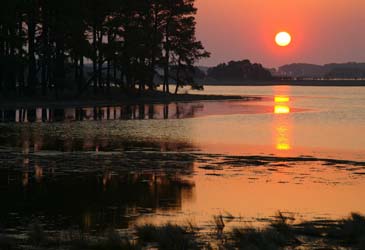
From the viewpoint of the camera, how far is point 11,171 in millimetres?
24516

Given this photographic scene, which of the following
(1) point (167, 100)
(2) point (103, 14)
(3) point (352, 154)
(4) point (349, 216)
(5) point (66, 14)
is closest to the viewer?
(4) point (349, 216)

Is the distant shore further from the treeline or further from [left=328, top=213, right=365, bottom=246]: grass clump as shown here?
[left=328, top=213, right=365, bottom=246]: grass clump

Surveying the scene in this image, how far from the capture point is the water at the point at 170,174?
1756 cm

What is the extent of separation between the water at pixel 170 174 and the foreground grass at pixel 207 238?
52.4 inches

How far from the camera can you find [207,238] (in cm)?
1436

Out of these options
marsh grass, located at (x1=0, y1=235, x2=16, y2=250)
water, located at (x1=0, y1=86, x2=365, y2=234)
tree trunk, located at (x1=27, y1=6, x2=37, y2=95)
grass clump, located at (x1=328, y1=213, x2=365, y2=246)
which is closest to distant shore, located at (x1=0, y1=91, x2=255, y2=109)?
tree trunk, located at (x1=27, y1=6, x2=37, y2=95)

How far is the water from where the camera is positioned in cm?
1756

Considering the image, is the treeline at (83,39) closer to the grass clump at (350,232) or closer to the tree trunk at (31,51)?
the tree trunk at (31,51)

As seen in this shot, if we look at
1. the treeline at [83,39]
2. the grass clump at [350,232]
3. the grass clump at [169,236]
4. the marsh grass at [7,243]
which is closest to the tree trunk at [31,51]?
Answer: the treeline at [83,39]

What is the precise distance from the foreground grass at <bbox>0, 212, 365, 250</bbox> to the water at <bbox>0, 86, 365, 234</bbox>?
52.4 inches

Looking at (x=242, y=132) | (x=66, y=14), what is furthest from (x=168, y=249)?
(x=66, y=14)

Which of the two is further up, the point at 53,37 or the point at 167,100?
the point at 53,37

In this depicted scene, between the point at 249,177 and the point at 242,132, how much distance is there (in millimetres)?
20122

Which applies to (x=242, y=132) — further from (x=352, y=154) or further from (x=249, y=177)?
(x=249, y=177)
